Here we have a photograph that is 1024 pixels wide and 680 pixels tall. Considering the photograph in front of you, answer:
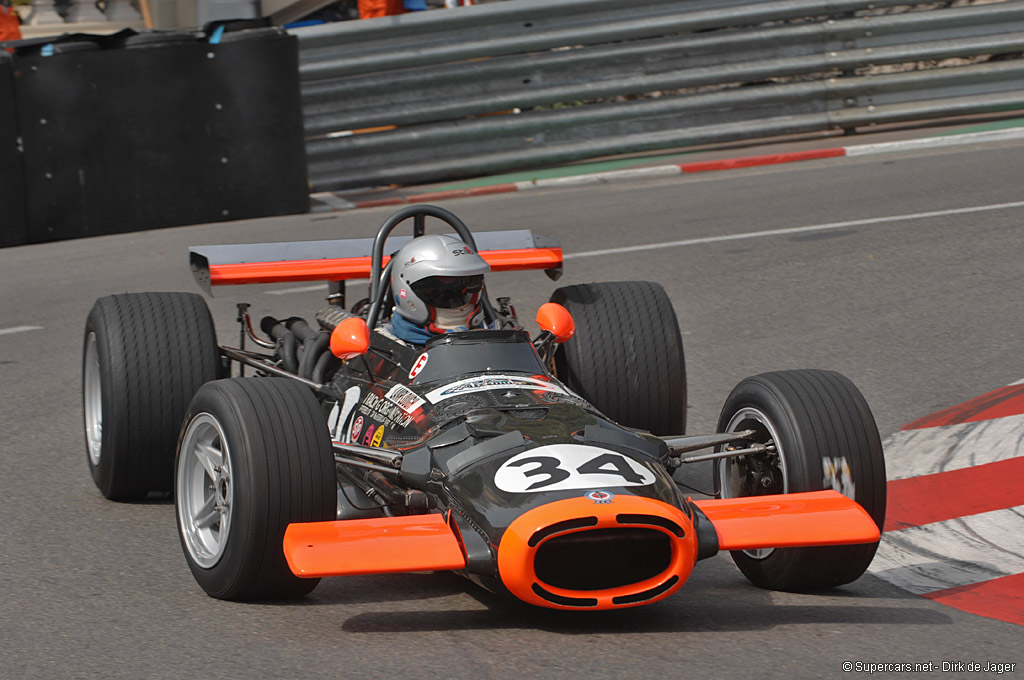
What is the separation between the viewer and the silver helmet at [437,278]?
5.59 meters

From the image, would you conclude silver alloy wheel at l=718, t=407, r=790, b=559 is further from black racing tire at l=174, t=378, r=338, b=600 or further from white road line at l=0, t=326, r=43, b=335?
white road line at l=0, t=326, r=43, b=335

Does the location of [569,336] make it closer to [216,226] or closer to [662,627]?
[662,627]

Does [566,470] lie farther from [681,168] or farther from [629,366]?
[681,168]

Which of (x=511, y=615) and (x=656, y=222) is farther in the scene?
(x=656, y=222)

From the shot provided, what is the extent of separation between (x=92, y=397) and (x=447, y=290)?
1991 millimetres

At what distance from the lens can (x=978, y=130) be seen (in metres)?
15.1

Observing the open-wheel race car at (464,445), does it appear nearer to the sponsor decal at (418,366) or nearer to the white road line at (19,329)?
the sponsor decal at (418,366)

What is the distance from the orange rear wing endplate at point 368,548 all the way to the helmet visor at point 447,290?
1477mm

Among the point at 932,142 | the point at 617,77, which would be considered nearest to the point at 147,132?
the point at 617,77

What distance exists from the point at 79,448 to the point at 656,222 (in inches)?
248

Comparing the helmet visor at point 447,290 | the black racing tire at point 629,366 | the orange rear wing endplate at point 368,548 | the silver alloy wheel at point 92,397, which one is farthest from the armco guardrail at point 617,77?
the orange rear wing endplate at point 368,548

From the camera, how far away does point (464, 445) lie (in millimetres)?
4691

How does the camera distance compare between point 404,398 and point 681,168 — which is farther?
point 681,168

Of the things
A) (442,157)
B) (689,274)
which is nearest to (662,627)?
(689,274)
